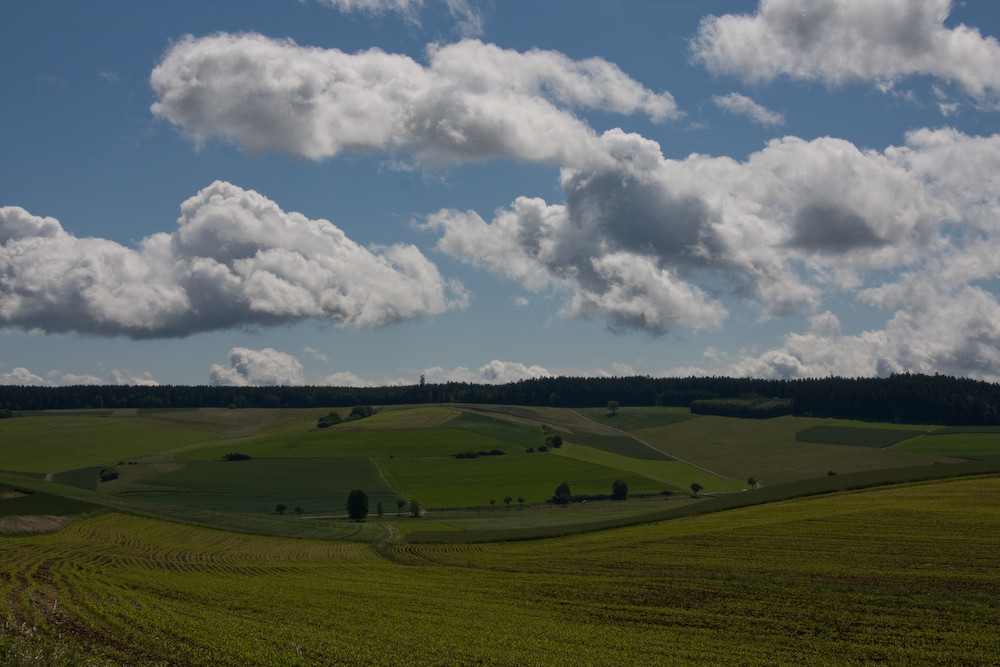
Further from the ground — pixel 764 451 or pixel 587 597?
pixel 587 597

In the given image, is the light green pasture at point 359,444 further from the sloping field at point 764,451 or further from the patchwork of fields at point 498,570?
the sloping field at point 764,451

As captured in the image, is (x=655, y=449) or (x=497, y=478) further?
(x=655, y=449)

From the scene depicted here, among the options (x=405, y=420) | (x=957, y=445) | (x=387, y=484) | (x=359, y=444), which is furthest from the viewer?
(x=405, y=420)

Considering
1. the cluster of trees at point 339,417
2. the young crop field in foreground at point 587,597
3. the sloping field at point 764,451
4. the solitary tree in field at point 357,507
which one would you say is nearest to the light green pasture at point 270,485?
the solitary tree in field at point 357,507

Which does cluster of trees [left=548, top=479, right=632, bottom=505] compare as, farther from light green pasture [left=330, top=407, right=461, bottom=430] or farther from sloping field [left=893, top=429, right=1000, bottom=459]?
light green pasture [left=330, top=407, right=461, bottom=430]

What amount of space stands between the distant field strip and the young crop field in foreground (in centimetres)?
9166

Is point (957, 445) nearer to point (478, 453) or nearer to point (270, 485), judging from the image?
point (478, 453)

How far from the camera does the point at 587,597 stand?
124 ft

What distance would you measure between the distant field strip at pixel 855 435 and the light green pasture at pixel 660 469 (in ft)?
105

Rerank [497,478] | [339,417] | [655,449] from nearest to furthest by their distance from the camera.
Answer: [497,478] < [655,449] < [339,417]

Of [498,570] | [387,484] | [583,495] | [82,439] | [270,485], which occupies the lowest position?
[270,485]

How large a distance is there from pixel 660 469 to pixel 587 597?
100 m

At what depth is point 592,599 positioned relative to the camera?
37219 mm

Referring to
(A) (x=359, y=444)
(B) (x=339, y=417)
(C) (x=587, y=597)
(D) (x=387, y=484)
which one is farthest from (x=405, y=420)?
(C) (x=587, y=597)
